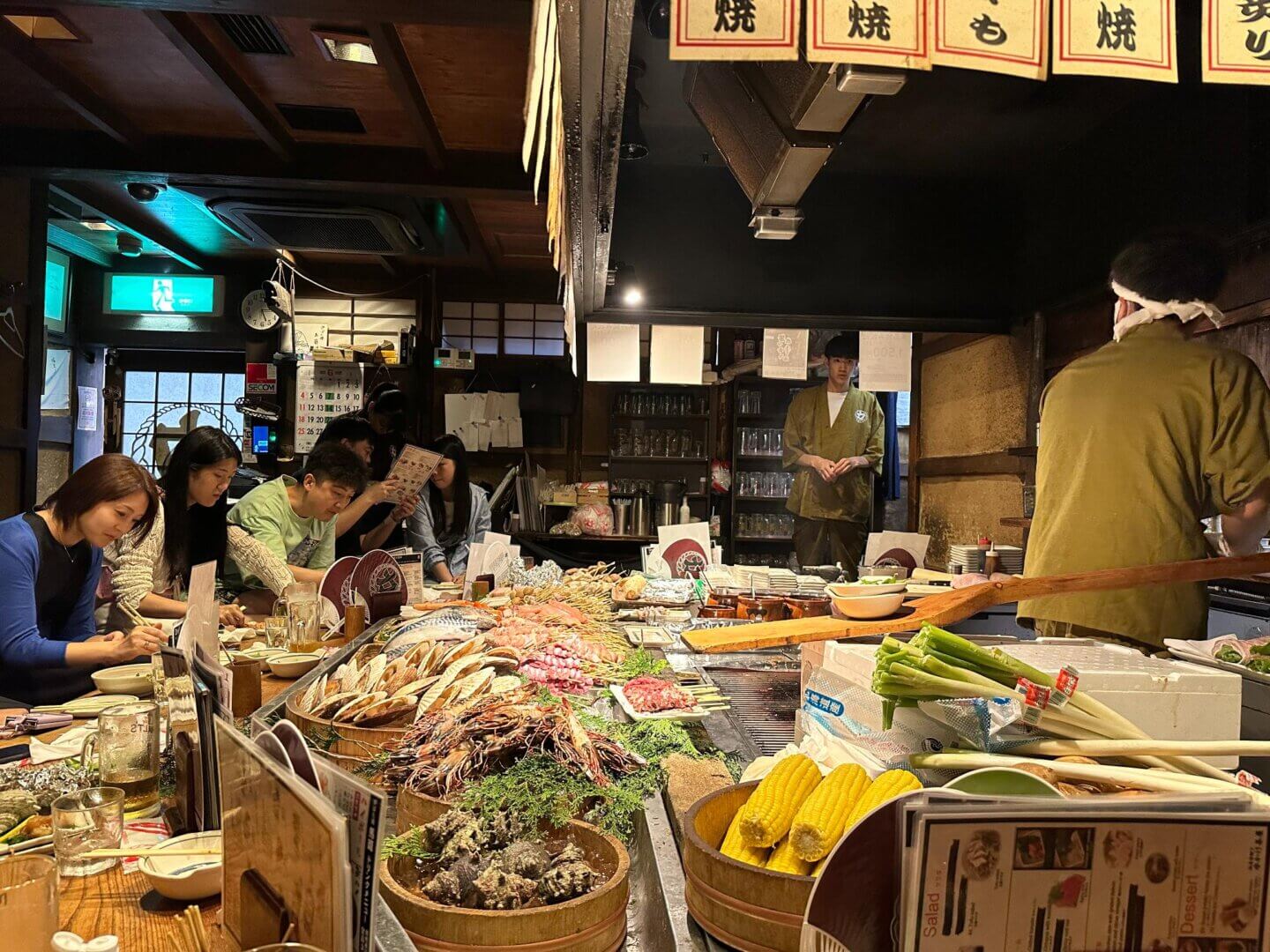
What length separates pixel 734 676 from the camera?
238cm

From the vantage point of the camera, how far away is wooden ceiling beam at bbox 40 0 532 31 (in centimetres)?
310

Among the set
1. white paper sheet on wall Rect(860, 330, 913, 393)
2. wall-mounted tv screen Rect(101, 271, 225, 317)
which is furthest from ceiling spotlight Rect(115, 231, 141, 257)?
white paper sheet on wall Rect(860, 330, 913, 393)

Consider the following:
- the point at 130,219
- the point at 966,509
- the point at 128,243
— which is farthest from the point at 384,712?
the point at 128,243

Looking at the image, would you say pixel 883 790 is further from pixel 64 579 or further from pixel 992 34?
pixel 64 579

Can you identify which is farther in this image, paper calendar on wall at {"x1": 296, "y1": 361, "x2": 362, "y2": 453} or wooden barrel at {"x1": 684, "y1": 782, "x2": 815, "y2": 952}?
paper calendar on wall at {"x1": 296, "y1": 361, "x2": 362, "y2": 453}

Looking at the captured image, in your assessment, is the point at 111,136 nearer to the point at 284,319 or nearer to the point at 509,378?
the point at 284,319

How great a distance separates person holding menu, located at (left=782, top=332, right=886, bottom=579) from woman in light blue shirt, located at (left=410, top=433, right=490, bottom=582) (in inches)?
106

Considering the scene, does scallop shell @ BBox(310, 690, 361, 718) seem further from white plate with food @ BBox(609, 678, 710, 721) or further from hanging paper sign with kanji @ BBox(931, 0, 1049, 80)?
hanging paper sign with kanji @ BBox(931, 0, 1049, 80)

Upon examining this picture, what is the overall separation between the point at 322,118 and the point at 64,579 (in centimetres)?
283

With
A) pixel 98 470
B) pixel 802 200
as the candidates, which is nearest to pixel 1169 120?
pixel 802 200

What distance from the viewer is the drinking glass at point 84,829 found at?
123 centimetres

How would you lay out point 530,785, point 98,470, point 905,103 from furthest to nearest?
point 905,103 < point 98,470 < point 530,785

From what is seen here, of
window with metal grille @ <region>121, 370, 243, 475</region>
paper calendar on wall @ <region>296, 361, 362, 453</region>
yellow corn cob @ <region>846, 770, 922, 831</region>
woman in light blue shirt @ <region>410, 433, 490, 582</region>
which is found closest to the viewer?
yellow corn cob @ <region>846, 770, 922, 831</region>

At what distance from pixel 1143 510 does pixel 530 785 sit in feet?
6.21
